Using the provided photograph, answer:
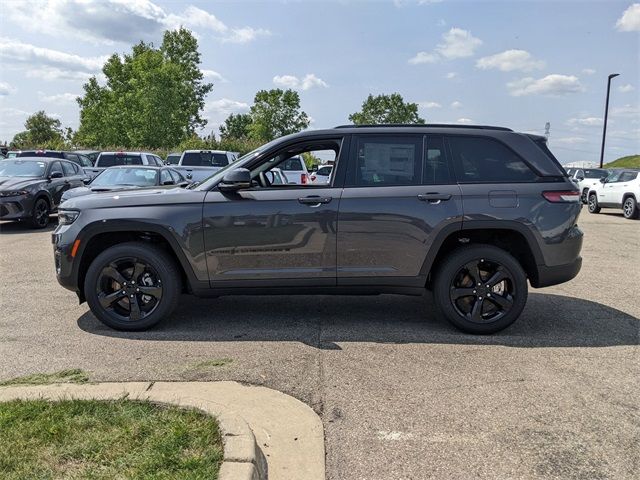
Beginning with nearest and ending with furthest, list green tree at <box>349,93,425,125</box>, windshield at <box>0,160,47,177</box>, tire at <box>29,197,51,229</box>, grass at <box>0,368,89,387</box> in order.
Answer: grass at <box>0,368,89,387</box>
tire at <box>29,197,51,229</box>
windshield at <box>0,160,47,177</box>
green tree at <box>349,93,425,125</box>

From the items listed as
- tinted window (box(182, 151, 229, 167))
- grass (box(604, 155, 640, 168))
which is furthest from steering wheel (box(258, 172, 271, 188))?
grass (box(604, 155, 640, 168))

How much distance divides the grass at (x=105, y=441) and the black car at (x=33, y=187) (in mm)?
9820

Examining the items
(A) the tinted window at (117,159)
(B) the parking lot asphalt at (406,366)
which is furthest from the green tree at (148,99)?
(B) the parking lot asphalt at (406,366)

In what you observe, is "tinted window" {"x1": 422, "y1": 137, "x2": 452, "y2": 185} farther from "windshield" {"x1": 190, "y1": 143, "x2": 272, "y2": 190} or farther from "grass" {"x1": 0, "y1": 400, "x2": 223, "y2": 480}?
"grass" {"x1": 0, "y1": 400, "x2": 223, "y2": 480}

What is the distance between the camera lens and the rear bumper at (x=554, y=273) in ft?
16.0

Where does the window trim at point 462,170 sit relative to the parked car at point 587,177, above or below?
above

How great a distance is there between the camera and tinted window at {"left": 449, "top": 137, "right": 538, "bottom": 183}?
489 cm

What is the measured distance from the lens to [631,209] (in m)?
17.2

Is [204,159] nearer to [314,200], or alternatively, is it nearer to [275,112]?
[314,200]

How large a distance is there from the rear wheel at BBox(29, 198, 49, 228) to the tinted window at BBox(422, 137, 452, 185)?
10.3 m

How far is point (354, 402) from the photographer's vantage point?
139 inches

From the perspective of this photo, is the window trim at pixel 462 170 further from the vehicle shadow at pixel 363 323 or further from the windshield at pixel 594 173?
the windshield at pixel 594 173

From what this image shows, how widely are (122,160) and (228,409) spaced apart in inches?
659

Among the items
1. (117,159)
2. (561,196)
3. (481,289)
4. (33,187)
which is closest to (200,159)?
(117,159)
